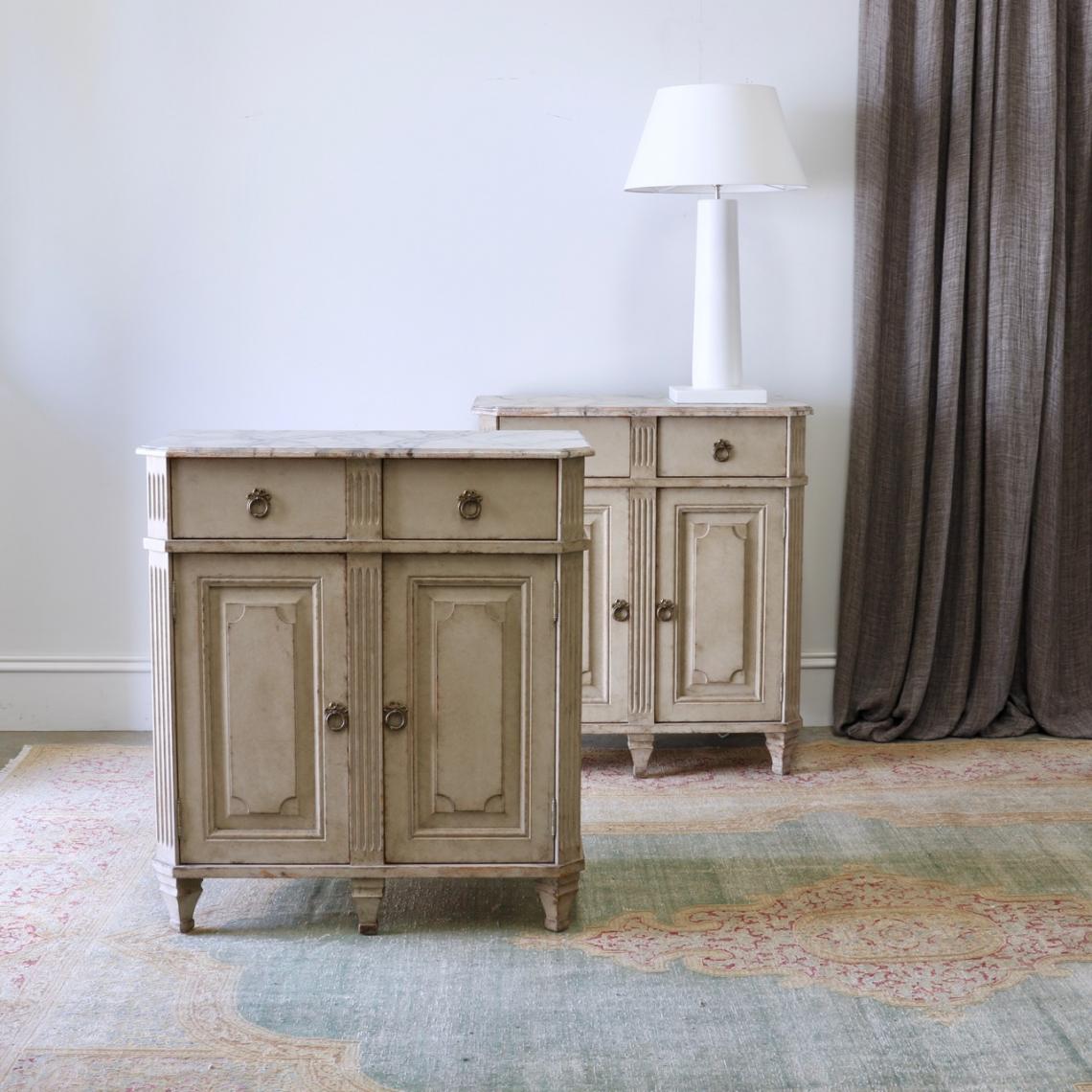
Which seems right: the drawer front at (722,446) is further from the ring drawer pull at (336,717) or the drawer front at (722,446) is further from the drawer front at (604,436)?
the ring drawer pull at (336,717)

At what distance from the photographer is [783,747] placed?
327 centimetres

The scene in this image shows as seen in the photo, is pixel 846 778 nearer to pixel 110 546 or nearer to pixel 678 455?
pixel 678 455

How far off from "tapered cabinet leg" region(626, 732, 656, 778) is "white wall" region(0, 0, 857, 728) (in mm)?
946

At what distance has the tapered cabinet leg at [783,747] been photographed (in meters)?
3.27

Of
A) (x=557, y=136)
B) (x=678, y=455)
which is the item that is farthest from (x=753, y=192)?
(x=678, y=455)

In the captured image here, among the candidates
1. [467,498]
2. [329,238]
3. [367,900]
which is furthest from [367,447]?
[329,238]

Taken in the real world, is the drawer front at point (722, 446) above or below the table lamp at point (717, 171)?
below

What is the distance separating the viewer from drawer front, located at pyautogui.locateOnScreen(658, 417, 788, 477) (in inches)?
125

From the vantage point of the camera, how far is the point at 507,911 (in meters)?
2.43

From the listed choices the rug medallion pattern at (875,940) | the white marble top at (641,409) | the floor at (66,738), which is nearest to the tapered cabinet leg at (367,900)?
the rug medallion pattern at (875,940)

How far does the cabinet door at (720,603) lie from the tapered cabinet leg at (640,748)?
0.07 metres

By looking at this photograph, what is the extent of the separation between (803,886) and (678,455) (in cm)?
108

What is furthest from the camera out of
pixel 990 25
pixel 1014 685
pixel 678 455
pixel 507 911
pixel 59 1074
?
pixel 1014 685

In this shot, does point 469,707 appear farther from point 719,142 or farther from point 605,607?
point 719,142
